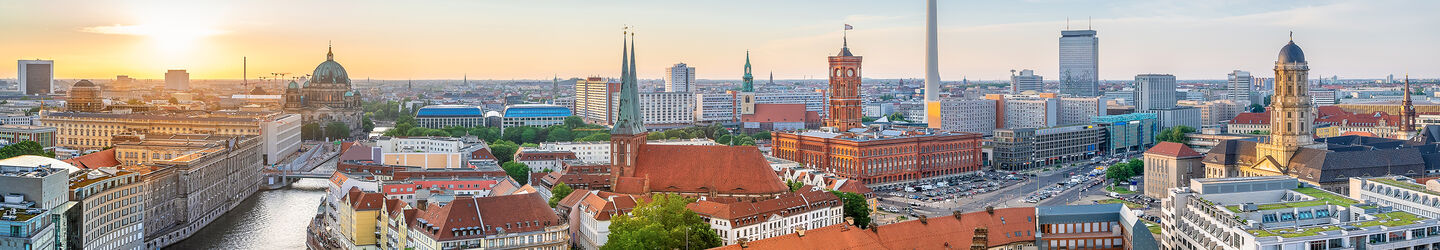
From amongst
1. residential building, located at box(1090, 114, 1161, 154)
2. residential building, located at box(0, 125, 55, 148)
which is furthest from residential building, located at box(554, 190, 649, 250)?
residential building, located at box(1090, 114, 1161, 154)

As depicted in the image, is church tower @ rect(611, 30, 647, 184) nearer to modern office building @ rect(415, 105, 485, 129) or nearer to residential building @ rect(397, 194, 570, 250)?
residential building @ rect(397, 194, 570, 250)

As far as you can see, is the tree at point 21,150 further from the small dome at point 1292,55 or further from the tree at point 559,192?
the small dome at point 1292,55

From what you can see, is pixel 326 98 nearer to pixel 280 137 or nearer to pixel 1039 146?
pixel 280 137

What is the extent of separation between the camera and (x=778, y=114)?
161500 mm

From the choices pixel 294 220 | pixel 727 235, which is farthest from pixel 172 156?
pixel 727 235

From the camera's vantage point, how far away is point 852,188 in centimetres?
7531

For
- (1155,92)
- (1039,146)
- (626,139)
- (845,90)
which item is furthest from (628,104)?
(1155,92)

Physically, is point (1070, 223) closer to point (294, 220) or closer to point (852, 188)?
point (852, 188)

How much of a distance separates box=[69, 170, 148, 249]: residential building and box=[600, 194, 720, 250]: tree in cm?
2402

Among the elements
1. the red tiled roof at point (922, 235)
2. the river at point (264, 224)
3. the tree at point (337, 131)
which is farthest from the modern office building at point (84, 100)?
the red tiled roof at point (922, 235)

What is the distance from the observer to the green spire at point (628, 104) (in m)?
66.9

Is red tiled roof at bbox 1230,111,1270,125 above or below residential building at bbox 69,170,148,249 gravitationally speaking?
above

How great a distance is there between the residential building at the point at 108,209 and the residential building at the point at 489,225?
15.0m

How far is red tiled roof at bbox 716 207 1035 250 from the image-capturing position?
48.9 m
